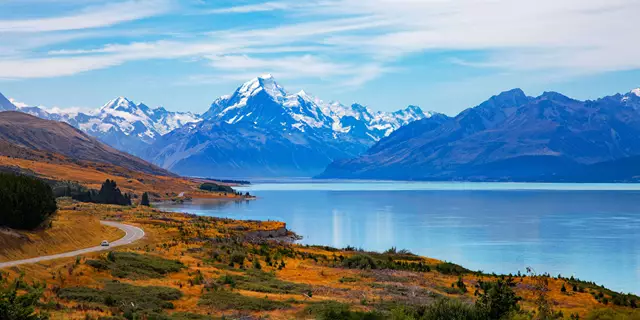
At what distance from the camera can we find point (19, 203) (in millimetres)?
49250

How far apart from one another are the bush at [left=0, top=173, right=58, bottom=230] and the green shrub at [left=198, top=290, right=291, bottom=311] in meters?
20.0

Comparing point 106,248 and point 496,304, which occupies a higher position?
point 106,248

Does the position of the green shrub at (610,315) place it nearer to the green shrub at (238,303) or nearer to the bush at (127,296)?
the green shrub at (238,303)

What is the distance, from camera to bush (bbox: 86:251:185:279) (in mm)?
39719

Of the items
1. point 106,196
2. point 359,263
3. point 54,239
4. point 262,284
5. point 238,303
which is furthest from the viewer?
point 106,196

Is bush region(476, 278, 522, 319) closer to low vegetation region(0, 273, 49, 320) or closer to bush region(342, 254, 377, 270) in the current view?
low vegetation region(0, 273, 49, 320)

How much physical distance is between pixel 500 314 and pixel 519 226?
106 metres

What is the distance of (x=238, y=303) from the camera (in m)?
34.2

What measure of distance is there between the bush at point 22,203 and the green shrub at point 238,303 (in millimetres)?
19976

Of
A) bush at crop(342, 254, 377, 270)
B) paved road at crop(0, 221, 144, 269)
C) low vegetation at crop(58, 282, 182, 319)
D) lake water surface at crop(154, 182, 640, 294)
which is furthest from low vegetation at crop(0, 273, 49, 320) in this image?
lake water surface at crop(154, 182, 640, 294)

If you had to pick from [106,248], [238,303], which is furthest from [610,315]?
[106,248]

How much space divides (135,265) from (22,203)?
12511 mm

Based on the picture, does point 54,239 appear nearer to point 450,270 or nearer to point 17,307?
point 17,307

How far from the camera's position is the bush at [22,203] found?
4841 cm
